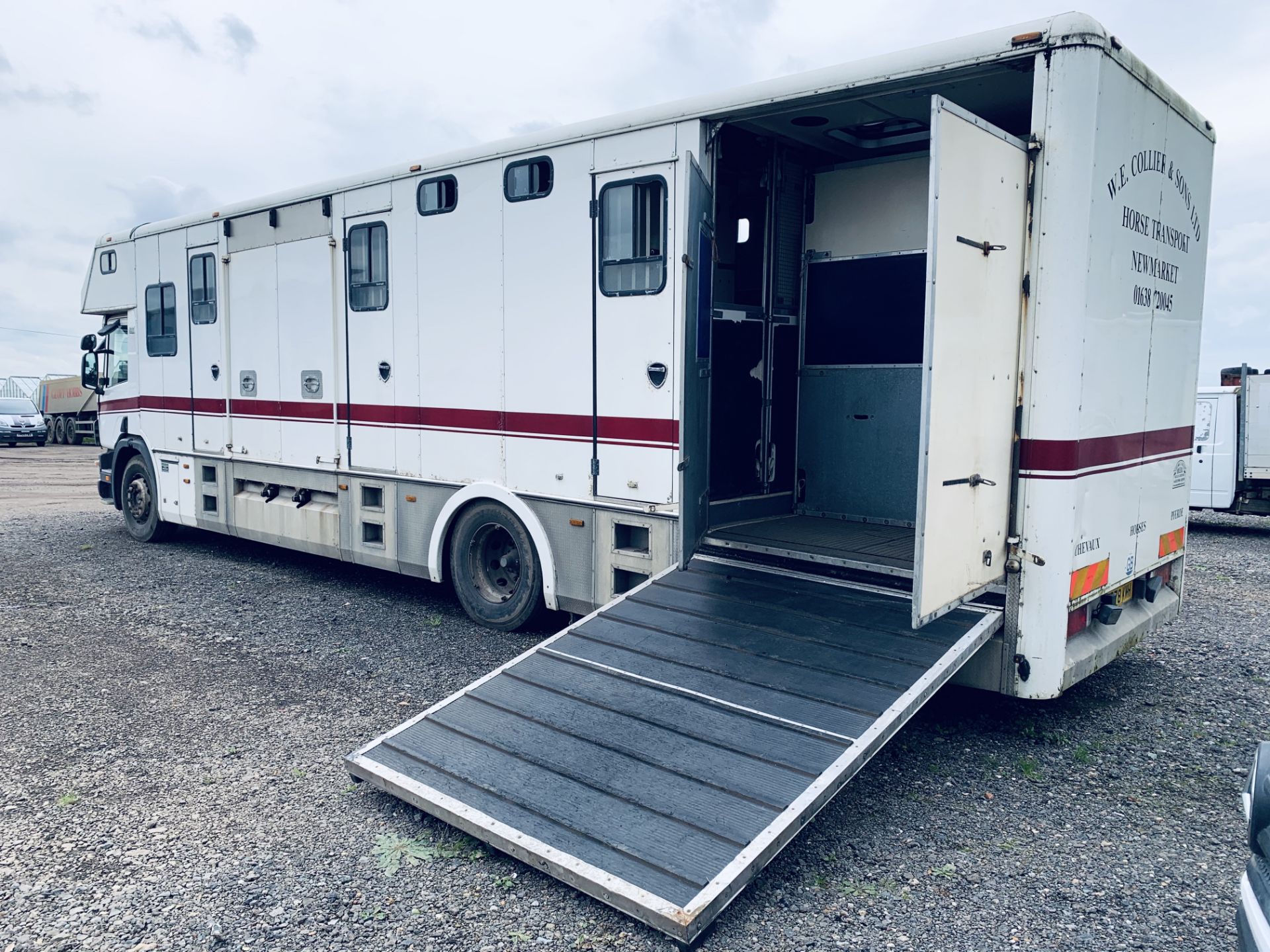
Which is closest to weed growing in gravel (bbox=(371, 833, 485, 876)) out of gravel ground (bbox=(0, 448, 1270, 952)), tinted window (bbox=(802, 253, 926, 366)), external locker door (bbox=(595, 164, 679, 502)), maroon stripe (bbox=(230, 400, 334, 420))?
gravel ground (bbox=(0, 448, 1270, 952))

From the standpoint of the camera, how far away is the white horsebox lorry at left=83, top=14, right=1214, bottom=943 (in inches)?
150

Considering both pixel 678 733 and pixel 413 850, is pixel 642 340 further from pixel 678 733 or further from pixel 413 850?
pixel 413 850

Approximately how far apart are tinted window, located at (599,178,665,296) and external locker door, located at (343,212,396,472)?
2.04 meters

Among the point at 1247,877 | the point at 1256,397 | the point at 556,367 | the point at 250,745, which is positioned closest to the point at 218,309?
the point at 556,367

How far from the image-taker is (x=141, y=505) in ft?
33.0

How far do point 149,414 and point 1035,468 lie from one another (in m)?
8.39

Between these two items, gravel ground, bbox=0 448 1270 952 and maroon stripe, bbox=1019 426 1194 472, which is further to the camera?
maroon stripe, bbox=1019 426 1194 472

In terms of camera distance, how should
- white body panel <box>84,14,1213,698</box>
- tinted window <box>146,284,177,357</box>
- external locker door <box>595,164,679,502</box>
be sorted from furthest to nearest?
1. tinted window <box>146,284,177,357</box>
2. external locker door <box>595,164,679,502</box>
3. white body panel <box>84,14,1213,698</box>

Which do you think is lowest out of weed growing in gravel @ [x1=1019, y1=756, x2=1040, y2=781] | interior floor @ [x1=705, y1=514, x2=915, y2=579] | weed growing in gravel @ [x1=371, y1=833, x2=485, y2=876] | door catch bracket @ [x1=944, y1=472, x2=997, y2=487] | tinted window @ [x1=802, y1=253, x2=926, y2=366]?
weed growing in gravel @ [x1=371, y1=833, x2=485, y2=876]

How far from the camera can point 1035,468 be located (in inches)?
169

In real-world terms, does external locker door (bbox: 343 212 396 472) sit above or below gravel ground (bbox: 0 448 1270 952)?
above

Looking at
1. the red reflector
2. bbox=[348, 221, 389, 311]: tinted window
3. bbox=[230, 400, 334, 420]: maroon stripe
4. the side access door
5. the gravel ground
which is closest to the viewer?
the gravel ground

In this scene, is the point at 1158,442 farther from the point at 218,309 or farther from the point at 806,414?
the point at 218,309

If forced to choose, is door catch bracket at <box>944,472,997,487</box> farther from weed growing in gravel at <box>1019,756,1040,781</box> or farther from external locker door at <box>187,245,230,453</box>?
external locker door at <box>187,245,230,453</box>
